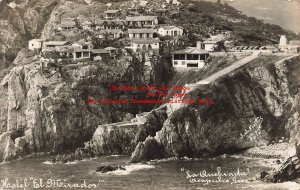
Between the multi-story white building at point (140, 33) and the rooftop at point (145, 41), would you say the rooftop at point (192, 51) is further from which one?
the multi-story white building at point (140, 33)

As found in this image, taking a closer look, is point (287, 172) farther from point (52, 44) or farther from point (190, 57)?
point (52, 44)

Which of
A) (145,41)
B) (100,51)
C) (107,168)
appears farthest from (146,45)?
(107,168)

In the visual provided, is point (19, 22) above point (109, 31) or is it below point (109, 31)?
above

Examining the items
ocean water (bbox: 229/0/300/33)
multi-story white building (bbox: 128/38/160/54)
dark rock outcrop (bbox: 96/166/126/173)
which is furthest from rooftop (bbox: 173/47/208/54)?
dark rock outcrop (bbox: 96/166/126/173)

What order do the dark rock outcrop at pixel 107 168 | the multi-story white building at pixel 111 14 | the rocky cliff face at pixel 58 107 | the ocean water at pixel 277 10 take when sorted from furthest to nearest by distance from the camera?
1. the multi-story white building at pixel 111 14
2. the rocky cliff face at pixel 58 107
3. the dark rock outcrop at pixel 107 168
4. the ocean water at pixel 277 10

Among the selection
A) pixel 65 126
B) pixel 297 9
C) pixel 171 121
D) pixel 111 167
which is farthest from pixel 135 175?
pixel 297 9

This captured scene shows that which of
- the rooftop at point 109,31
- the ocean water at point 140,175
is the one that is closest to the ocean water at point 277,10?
the ocean water at point 140,175
